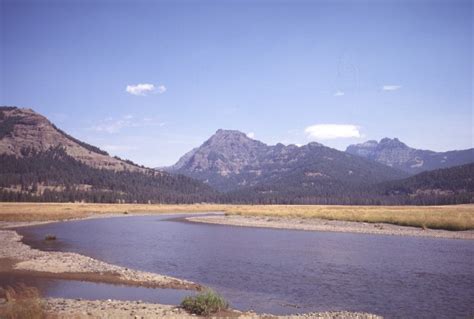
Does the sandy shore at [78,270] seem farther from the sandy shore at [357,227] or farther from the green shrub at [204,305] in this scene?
the sandy shore at [357,227]

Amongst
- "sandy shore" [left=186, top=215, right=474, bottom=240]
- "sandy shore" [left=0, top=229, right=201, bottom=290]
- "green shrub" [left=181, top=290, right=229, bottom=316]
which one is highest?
"green shrub" [left=181, top=290, right=229, bottom=316]

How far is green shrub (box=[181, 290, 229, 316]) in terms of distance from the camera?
2083 cm

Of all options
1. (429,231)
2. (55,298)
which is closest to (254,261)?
(55,298)

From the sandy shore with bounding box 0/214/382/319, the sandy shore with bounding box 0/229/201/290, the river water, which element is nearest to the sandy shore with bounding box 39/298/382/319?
the sandy shore with bounding box 0/214/382/319

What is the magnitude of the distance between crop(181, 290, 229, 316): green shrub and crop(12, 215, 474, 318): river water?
259cm

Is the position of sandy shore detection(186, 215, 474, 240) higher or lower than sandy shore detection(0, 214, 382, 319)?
lower

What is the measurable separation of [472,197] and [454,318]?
643 feet

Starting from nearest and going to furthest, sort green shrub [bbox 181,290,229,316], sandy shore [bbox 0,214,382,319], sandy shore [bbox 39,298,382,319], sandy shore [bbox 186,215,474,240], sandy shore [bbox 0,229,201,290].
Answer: sandy shore [bbox 39,298,382,319], sandy shore [bbox 0,214,382,319], green shrub [bbox 181,290,229,316], sandy shore [bbox 0,229,201,290], sandy shore [bbox 186,215,474,240]

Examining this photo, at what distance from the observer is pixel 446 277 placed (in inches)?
1233

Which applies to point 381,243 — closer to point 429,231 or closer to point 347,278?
point 429,231

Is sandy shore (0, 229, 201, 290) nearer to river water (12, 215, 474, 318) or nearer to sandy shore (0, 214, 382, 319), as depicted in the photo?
sandy shore (0, 214, 382, 319)

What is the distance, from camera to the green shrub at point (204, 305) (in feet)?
68.3

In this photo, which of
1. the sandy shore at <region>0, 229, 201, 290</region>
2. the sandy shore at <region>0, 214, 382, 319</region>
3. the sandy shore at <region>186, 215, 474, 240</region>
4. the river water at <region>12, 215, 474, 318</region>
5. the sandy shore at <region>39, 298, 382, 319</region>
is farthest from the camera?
the sandy shore at <region>186, 215, 474, 240</region>

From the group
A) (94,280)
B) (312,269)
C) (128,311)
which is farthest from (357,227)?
(128,311)
